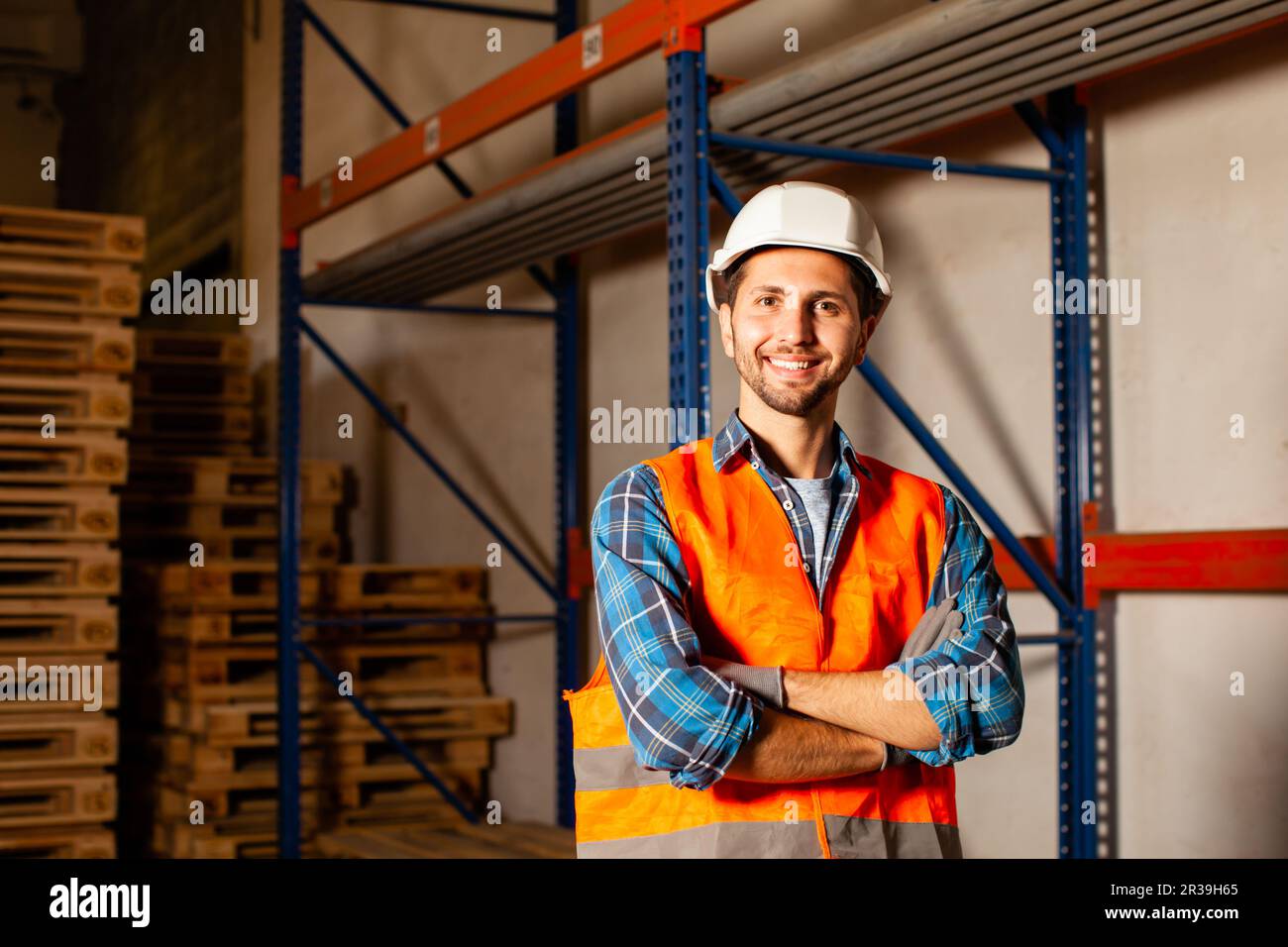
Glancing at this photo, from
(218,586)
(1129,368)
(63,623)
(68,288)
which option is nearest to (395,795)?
(218,586)

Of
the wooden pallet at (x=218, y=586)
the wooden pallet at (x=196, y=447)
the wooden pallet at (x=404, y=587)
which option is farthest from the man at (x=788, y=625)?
the wooden pallet at (x=196, y=447)

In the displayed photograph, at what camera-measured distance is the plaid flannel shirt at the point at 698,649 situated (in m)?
2.28

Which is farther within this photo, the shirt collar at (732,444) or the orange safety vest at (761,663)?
the shirt collar at (732,444)

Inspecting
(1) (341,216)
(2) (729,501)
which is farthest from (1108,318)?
(1) (341,216)

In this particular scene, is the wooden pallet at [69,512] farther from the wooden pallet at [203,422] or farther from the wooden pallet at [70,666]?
the wooden pallet at [203,422]

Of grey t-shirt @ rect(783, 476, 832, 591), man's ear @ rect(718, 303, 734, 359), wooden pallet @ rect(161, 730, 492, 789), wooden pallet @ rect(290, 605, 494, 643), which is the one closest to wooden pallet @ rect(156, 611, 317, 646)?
wooden pallet @ rect(290, 605, 494, 643)

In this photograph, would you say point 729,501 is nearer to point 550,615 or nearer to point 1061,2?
point 1061,2

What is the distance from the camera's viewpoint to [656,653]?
2.33 m

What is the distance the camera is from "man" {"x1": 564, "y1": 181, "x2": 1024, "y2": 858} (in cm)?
235

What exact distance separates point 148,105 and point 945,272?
462 inches

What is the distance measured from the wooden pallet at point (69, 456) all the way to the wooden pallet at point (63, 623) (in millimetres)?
586

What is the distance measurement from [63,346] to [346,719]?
2.35 metres

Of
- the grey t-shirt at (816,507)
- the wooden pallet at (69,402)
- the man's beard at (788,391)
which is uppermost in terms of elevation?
the wooden pallet at (69,402)

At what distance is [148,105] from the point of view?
15.0m
